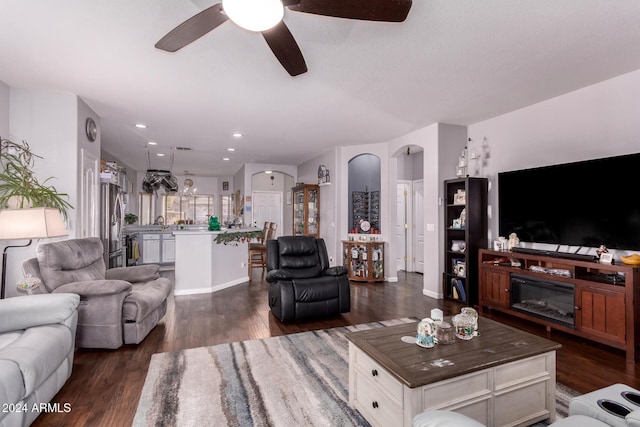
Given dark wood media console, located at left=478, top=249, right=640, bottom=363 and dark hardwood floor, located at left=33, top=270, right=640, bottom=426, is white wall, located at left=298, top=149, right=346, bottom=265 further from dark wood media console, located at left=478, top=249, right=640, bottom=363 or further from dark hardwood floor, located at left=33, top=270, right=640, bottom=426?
dark wood media console, located at left=478, top=249, right=640, bottom=363

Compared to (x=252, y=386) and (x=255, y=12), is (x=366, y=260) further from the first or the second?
(x=255, y=12)

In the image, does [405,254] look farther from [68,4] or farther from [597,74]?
[68,4]

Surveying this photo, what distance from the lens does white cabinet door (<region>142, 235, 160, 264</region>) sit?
753 cm

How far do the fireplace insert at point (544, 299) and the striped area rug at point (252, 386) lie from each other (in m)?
1.64

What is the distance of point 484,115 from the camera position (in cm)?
446

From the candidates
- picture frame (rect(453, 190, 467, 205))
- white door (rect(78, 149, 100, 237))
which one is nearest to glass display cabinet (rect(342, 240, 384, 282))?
picture frame (rect(453, 190, 467, 205))

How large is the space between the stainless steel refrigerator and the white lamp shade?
1.92m

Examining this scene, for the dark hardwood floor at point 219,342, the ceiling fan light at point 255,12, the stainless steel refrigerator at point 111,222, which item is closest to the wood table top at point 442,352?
the dark hardwood floor at point 219,342

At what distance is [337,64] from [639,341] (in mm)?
3635

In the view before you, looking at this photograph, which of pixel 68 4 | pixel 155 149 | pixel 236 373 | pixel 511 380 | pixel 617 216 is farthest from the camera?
pixel 155 149

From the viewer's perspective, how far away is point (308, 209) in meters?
7.59

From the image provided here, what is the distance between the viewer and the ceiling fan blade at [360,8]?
161 centimetres

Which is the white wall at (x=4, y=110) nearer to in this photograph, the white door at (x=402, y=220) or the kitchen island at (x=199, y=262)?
the kitchen island at (x=199, y=262)

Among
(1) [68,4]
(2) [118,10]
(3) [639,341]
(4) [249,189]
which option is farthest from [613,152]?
(4) [249,189]
